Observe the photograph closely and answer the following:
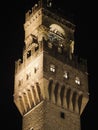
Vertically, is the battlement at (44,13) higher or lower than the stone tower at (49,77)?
higher

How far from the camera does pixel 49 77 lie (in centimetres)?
5306

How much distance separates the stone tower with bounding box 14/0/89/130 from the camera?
172 ft

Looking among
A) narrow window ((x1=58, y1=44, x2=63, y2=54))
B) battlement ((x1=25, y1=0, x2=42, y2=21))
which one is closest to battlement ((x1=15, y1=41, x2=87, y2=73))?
narrow window ((x1=58, y1=44, x2=63, y2=54))

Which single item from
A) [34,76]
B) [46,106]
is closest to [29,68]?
[34,76]

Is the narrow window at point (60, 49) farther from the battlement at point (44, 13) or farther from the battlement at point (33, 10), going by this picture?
the battlement at point (33, 10)

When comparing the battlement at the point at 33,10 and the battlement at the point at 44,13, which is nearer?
the battlement at the point at 44,13

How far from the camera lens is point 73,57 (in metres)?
56.7

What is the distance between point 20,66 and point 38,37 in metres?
3.75

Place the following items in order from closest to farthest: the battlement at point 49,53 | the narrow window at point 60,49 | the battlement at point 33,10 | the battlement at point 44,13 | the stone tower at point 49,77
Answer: the stone tower at point 49,77 < the battlement at point 49,53 < the narrow window at point 60,49 < the battlement at point 44,13 < the battlement at point 33,10

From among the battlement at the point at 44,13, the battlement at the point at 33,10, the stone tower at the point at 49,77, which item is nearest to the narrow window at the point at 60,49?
the stone tower at the point at 49,77

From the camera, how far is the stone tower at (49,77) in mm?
52375

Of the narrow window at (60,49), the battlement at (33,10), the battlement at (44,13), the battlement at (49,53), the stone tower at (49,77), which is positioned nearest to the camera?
the stone tower at (49,77)

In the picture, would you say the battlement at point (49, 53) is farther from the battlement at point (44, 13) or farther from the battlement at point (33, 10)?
the battlement at point (33, 10)

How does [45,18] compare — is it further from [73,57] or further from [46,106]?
[46,106]
